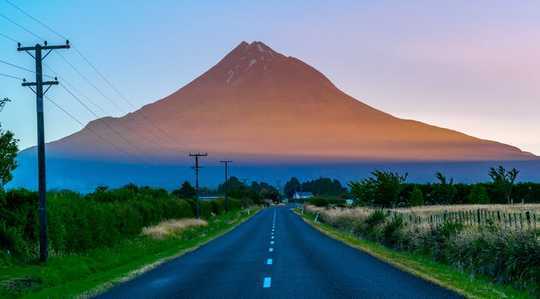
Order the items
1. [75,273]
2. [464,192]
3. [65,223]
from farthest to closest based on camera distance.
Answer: [464,192], [65,223], [75,273]

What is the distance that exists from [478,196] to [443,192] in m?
7.31

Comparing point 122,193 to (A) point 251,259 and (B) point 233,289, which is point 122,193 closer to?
(A) point 251,259

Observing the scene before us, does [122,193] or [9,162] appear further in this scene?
[122,193]

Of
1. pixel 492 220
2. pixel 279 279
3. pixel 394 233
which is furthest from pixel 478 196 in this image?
pixel 279 279

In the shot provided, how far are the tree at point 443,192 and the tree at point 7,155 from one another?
78399mm

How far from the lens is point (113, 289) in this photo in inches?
599

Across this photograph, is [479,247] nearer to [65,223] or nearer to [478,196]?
[65,223]

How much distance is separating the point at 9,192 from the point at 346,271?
44.8 feet

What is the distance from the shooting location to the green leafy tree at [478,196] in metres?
85.7

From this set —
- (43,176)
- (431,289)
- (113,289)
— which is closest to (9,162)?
(43,176)

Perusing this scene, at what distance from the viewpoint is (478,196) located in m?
85.7

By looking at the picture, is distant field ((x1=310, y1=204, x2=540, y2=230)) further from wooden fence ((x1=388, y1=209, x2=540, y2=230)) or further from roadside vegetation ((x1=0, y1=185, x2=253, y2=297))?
roadside vegetation ((x1=0, y1=185, x2=253, y2=297))

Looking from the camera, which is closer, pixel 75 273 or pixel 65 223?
pixel 75 273

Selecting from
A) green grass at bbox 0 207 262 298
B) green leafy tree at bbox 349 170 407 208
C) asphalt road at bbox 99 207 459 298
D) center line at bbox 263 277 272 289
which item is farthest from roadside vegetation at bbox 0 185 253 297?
green leafy tree at bbox 349 170 407 208
